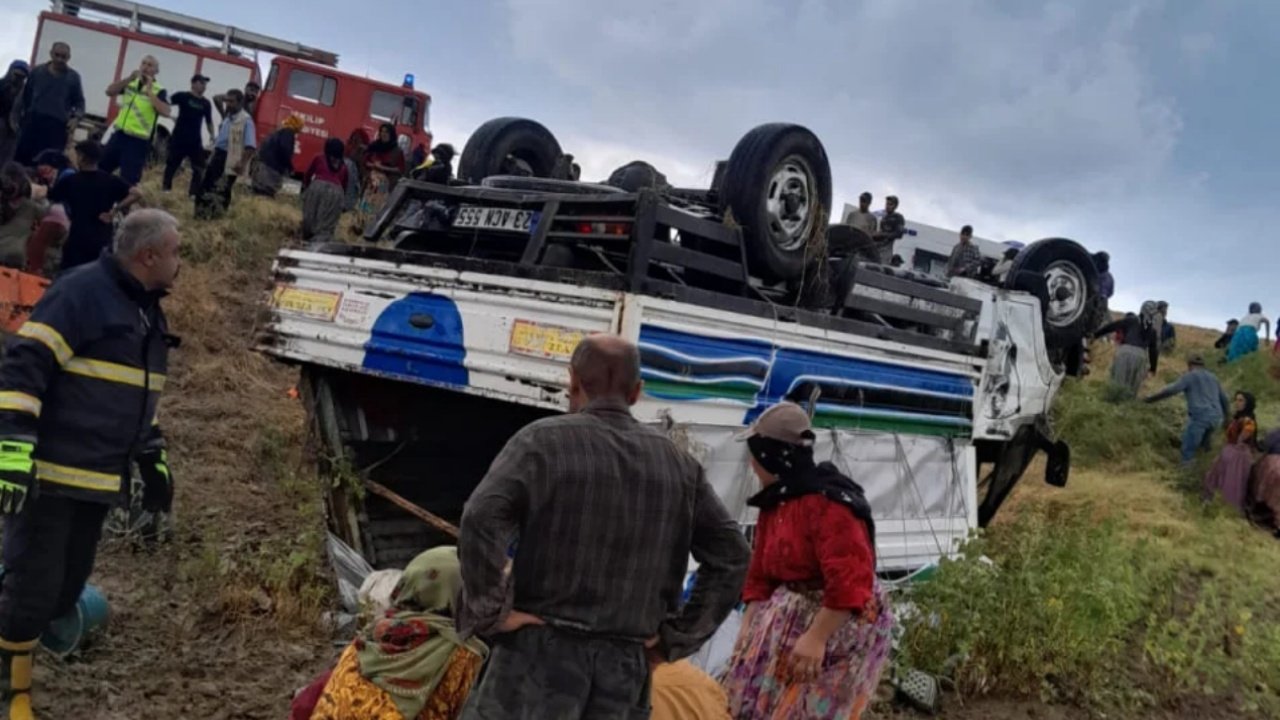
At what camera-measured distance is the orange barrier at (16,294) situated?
7980 mm

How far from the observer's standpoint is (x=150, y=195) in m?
12.4

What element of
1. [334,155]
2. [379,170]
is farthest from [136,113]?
[379,170]

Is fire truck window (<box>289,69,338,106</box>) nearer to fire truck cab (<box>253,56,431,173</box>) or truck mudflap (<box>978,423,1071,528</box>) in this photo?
fire truck cab (<box>253,56,431,173</box>)

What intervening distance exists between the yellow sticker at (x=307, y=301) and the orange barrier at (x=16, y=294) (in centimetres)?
365

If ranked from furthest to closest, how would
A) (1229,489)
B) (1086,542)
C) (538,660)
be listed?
(1229,489) → (1086,542) → (538,660)

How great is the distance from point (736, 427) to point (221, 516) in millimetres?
3372

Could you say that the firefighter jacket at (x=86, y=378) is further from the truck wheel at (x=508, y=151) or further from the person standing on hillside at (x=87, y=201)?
the person standing on hillside at (x=87, y=201)

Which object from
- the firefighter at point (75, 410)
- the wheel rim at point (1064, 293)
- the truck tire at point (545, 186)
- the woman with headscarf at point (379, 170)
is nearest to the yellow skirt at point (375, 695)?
the firefighter at point (75, 410)

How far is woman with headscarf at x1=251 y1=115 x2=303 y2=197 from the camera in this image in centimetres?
1329

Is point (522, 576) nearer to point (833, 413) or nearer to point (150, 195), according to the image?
point (833, 413)

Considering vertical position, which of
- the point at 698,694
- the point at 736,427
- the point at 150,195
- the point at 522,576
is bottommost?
the point at 698,694

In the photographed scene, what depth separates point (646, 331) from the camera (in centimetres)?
423

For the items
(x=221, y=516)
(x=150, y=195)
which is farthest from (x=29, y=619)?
(x=150, y=195)

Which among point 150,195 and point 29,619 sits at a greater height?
point 150,195
